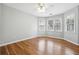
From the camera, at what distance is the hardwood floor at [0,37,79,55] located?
78.3 inches

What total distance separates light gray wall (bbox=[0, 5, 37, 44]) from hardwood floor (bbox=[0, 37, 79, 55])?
0.52 feet

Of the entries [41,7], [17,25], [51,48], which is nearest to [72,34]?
[51,48]

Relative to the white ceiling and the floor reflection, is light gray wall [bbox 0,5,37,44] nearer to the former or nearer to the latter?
the white ceiling

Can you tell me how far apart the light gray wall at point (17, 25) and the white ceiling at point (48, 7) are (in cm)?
10

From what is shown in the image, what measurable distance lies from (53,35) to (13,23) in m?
0.96

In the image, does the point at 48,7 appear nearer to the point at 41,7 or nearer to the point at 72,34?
the point at 41,7

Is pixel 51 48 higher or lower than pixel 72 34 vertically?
lower

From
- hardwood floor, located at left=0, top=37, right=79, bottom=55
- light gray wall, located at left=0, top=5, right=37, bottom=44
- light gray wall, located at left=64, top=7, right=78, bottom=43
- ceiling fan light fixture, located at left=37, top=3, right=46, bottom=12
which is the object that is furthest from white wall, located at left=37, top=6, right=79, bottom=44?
light gray wall, located at left=0, top=5, right=37, bottom=44

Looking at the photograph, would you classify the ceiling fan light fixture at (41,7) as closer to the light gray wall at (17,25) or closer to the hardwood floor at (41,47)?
the light gray wall at (17,25)

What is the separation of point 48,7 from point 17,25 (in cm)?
82

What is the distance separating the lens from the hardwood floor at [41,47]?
199 cm

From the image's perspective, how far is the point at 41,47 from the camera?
204cm
